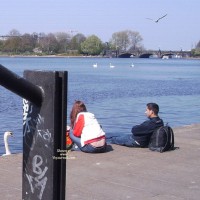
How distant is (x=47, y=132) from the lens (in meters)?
1.70

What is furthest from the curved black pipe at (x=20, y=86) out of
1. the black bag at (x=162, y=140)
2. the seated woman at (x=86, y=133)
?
the black bag at (x=162, y=140)

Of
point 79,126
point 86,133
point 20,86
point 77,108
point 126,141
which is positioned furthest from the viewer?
point 126,141

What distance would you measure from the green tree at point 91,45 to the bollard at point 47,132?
459 ft

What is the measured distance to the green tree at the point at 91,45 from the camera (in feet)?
470

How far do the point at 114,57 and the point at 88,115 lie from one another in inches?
A: 6414

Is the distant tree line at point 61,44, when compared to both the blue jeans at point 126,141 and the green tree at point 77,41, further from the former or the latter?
the blue jeans at point 126,141

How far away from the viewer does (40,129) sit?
5.63ft

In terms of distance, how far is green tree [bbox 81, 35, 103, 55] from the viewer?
143m

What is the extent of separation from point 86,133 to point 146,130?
1025 millimetres

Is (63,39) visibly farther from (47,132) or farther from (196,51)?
(47,132)

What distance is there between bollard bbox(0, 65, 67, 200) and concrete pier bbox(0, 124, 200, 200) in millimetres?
3715

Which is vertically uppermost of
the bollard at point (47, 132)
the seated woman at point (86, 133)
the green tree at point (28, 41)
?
the green tree at point (28, 41)

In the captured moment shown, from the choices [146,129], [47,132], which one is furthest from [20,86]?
[146,129]

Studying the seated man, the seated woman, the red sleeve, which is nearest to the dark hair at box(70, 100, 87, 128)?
the seated woman
